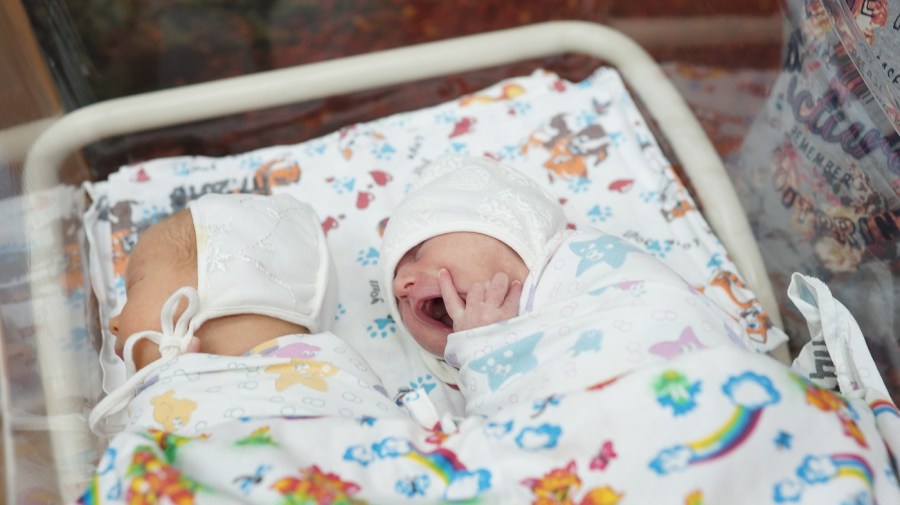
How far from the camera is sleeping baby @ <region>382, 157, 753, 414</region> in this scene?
0.90 m

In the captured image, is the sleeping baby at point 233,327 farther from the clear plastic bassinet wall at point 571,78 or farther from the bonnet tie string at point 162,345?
the clear plastic bassinet wall at point 571,78

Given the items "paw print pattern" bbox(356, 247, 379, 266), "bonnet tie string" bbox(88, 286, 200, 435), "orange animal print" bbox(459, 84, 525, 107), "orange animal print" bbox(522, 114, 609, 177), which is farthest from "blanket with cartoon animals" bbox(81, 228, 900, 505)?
"orange animal print" bbox(459, 84, 525, 107)

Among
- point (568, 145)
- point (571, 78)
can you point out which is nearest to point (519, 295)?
point (568, 145)

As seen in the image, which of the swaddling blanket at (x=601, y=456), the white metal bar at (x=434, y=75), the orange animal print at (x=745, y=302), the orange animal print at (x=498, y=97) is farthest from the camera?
the orange animal print at (x=498, y=97)

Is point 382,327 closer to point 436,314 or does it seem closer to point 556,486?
point 436,314

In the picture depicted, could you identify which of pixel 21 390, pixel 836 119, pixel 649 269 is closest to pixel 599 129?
pixel 836 119

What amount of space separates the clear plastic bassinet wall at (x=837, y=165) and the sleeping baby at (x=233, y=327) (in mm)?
639

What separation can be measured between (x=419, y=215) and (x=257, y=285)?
0.24 meters

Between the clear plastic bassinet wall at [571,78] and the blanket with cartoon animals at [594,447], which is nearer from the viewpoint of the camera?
the blanket with cartoon animals at [594,447]

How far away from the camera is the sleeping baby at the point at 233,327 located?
937 millimetres

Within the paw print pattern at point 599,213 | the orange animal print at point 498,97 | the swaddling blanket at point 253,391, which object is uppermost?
the orange animal print at point 498,97

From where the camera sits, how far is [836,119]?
1127 millimetres

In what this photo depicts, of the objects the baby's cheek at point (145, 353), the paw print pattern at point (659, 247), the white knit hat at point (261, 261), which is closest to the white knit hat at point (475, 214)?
the white knit hat at point (261, 261)

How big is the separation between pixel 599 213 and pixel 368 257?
0.41 metres
